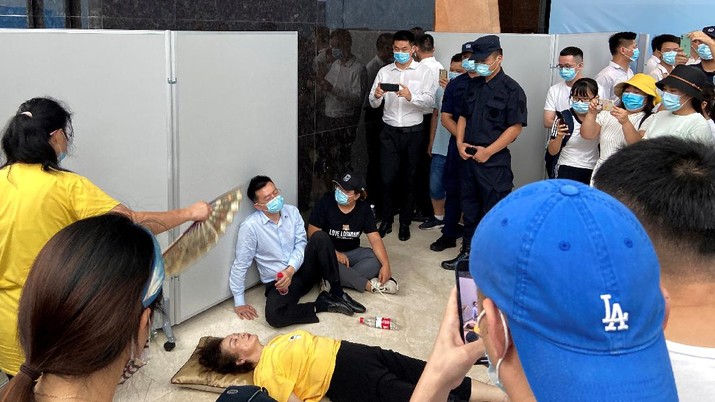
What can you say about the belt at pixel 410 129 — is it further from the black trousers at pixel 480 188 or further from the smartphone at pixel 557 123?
the smartphone at pixel 557 123

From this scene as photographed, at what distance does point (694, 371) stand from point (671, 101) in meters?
3.11

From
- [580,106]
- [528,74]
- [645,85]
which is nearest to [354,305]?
[580,106]

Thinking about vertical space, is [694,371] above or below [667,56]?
below

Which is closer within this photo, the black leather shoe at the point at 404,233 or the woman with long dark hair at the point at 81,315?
the woman with long dark hair at the point at 81,315

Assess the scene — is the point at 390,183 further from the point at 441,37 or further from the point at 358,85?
the point at 441,37

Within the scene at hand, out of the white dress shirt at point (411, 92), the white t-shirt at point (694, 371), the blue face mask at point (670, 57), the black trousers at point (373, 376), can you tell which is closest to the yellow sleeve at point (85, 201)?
the black trousers at point (373, 376)

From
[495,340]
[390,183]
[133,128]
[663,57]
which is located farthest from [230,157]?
[663,57]

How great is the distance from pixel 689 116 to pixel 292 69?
2.38 meters

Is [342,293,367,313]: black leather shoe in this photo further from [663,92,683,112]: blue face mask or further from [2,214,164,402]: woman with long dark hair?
[2,214,164,402]: woman with long dark hair

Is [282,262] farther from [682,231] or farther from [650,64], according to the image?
[650,64]

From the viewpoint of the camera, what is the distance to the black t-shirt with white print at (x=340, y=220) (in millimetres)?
4664

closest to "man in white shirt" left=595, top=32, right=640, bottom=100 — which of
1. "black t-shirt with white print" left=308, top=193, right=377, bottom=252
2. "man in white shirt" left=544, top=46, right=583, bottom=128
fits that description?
"man in white shirt" left=544, top=46, right=583, bottom=128

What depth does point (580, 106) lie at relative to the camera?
16.0 feet

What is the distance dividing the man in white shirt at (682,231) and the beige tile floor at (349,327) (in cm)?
232
